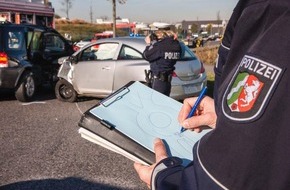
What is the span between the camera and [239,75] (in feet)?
2.49

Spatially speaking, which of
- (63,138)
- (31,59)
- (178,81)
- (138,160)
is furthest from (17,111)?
(138,160)

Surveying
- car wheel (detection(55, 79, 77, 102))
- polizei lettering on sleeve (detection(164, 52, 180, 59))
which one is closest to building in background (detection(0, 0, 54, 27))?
car wheel (detection(55, 79, 77, 102))

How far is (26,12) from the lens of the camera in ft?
56.4

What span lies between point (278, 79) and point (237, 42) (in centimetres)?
16

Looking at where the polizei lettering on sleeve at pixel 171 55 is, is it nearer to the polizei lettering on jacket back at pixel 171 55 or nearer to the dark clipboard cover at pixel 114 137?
the polizei lettering on jacket back at pixel 171 55

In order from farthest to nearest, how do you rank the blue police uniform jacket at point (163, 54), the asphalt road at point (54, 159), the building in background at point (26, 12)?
the building in background at point (26, 12) < the blue police uniform jacket at point (163, 54) < the asphalt road at point (54, 159)

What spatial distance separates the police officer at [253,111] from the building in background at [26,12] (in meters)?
15.8

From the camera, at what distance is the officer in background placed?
232 inches

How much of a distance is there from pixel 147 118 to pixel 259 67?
0.93m

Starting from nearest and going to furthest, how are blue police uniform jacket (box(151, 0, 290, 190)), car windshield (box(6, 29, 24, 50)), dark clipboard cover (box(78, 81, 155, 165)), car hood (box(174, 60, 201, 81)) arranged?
blue police uniform jacket (box(151, 0, 290, 190)) < dark clipboard cover (box(78, 81, 155, 165)) < car hood (box(174, 60, 201, 81)) < car windshield (box(6, 29, 24, 50))

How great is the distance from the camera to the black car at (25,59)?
24.3 ft

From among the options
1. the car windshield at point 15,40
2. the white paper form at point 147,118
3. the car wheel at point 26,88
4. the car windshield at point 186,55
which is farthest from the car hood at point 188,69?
the white paper form at point 147,118

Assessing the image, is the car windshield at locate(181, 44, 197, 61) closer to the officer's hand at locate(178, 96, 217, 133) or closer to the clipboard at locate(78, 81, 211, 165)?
the clipboard at locate(78, 81, 211, 165)

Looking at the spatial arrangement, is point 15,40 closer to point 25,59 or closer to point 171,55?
point 25,59
